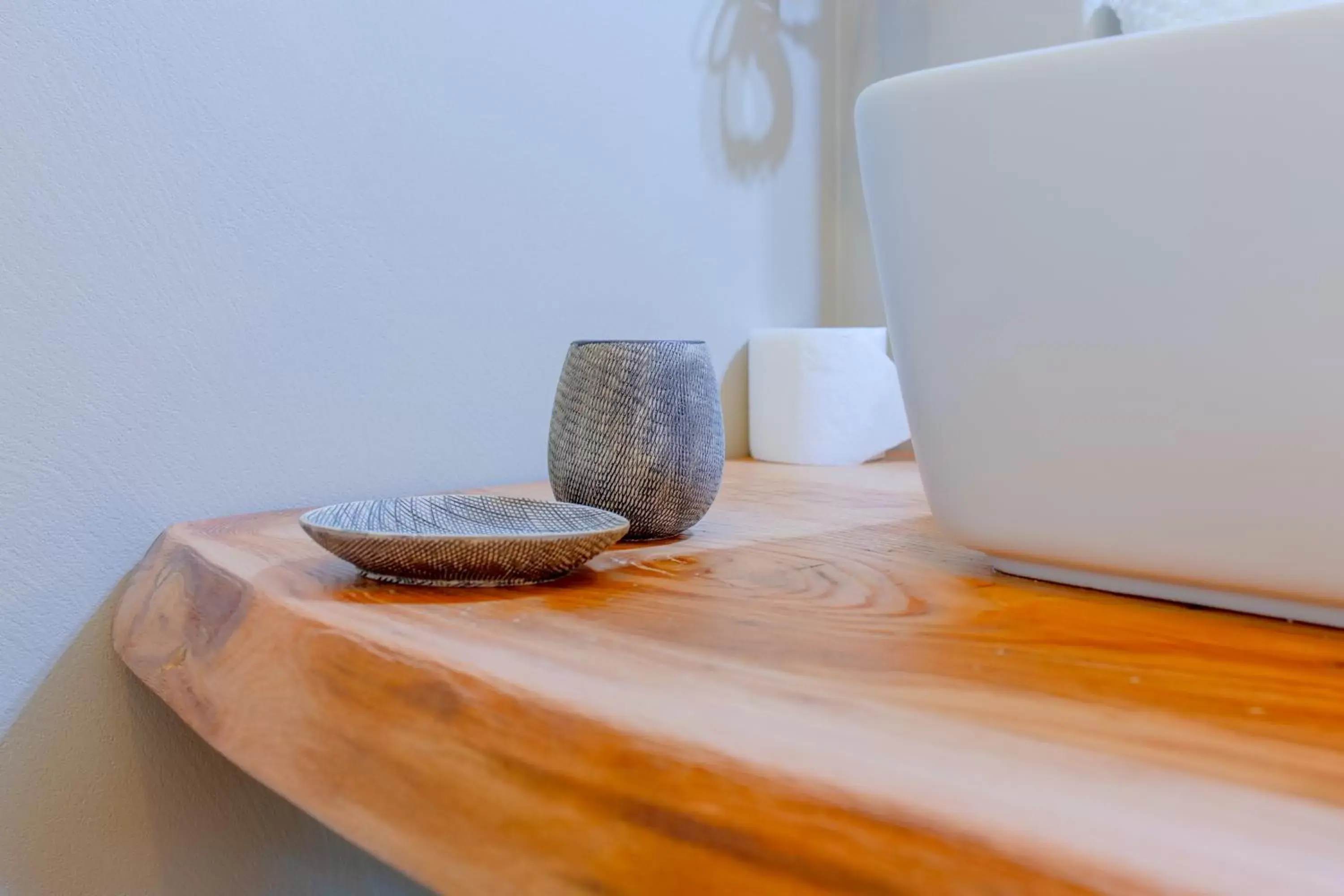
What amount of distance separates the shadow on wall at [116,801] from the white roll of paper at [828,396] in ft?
1.95

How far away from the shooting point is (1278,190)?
0.92 feet

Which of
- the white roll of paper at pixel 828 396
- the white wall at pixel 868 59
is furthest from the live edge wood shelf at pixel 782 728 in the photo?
the white wall at pixel 868 59

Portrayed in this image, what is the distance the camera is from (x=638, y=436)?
52 cm

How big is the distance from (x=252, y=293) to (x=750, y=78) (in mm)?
660

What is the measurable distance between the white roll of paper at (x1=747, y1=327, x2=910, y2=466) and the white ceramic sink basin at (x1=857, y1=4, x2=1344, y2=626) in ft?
1.78

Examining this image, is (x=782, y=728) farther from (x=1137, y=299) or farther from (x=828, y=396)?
(x=828, y=396)

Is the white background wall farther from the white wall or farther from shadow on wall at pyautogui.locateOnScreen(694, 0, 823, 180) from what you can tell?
the white wall

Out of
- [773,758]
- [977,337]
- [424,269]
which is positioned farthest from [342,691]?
[424,269]

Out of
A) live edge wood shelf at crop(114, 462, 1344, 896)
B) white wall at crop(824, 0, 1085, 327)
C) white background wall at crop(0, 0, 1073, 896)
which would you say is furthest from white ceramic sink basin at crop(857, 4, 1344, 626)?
white wall at crop(824, 0, 1085, 327)

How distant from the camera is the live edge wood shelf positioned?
174 mm

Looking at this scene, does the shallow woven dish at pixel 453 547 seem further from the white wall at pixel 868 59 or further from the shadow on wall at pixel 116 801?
the white wall at pixel 868 59

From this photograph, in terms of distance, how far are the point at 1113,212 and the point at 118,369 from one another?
0.57 m

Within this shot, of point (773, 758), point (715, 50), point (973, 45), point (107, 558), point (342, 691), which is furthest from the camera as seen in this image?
point (973, 45)

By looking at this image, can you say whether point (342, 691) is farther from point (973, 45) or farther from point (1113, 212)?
point (973, 45)
